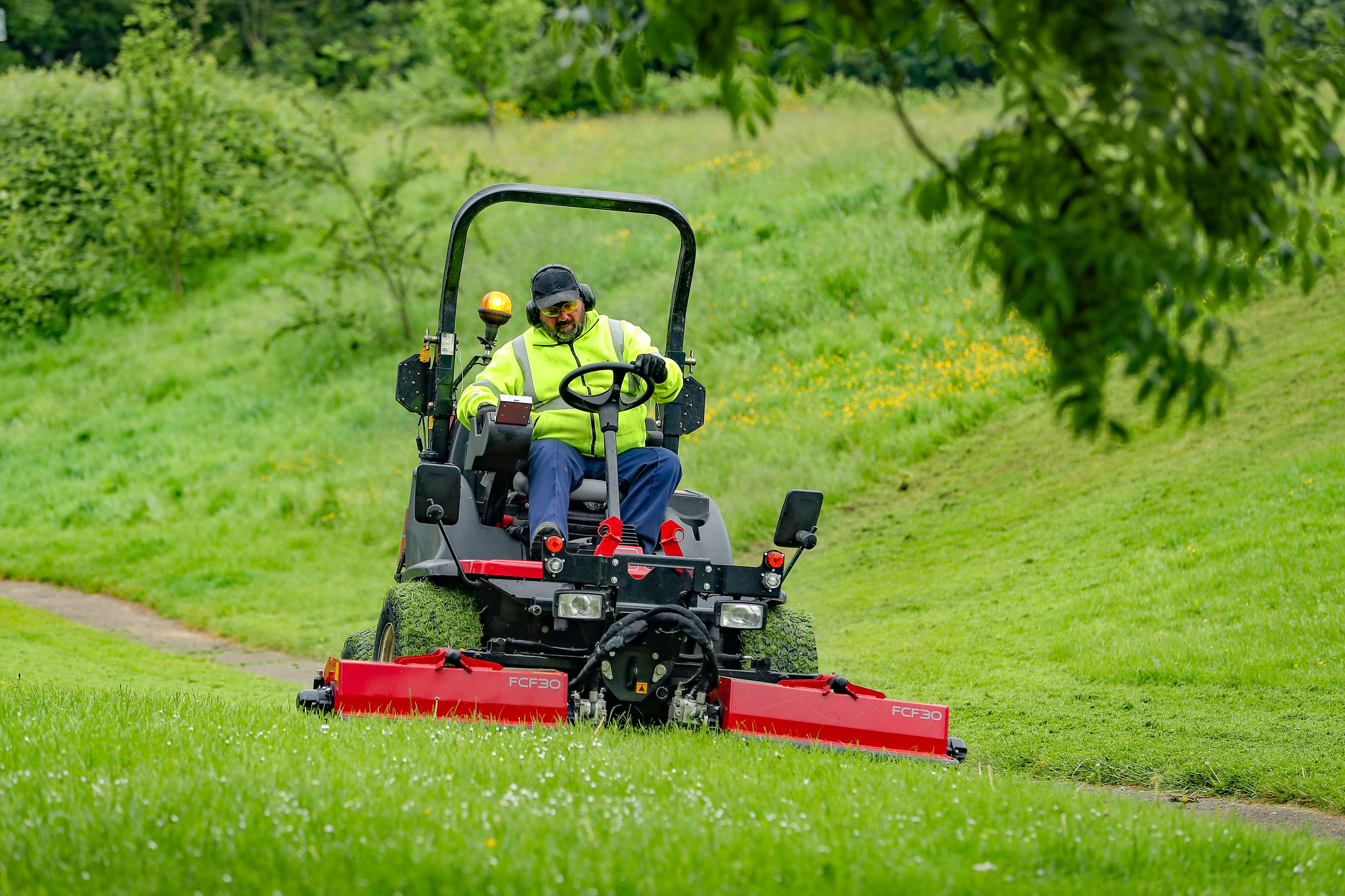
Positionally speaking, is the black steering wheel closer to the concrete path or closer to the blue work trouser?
the blue work trouser

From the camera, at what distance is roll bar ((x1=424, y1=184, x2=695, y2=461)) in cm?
682

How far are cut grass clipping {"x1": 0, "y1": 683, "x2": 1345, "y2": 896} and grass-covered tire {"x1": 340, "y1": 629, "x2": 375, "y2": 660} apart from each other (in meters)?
1.78

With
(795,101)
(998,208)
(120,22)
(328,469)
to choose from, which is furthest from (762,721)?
(120,22)

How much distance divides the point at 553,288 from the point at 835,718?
256cm

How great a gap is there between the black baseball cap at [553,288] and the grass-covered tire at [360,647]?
204 cm

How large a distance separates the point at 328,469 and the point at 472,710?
13.2 metres

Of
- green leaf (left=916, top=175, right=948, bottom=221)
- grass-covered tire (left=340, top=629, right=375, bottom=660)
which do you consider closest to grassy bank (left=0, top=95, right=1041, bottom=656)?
grass-covered tire (left=340, top=629, right=375, bottom=660)

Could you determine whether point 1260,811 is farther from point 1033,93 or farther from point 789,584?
point 789,584

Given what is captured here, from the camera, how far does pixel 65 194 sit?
1005 inches

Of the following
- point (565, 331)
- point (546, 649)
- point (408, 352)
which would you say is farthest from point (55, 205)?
point (546, 649)

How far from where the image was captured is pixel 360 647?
7.19 meters

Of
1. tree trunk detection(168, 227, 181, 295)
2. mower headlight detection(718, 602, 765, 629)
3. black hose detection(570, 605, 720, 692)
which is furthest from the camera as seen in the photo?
tree trunk detection(168, 227, 181, 295)

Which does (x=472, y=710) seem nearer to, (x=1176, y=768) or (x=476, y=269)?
(x=1176, y=768)

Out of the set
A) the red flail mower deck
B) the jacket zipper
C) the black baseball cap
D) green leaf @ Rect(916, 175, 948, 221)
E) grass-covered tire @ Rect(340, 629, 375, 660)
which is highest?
green leaf @ Rect(916, 175, 948, 221)
